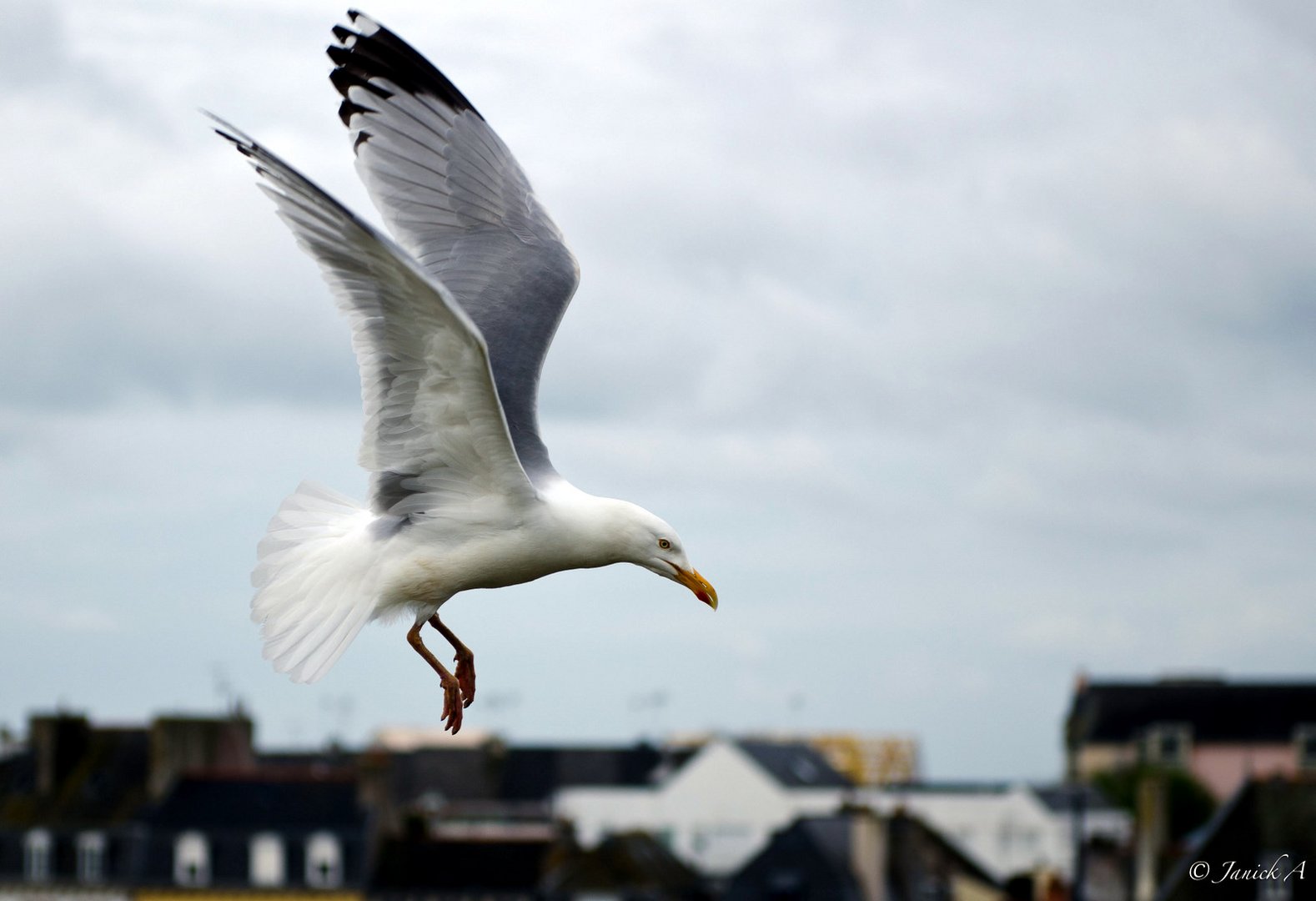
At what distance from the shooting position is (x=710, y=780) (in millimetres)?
69438

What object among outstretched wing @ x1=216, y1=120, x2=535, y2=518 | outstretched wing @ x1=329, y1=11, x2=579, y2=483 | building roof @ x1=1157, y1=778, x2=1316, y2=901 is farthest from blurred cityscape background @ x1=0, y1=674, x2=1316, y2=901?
outstretched wing @ x1=216, y1=120, x2=535, y2=518

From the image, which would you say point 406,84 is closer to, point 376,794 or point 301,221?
point 301,221

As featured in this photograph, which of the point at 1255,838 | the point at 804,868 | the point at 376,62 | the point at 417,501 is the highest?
the point at 376,62

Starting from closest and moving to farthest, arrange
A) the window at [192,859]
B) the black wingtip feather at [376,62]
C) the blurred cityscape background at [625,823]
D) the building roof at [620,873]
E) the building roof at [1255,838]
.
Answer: the black wingtip feather at [376,62]
the building roof at [1255,838]
the blurred cityscape background at [625,823]
the building roof at [620,873]
the window at [192,859]

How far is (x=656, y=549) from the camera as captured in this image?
10.4 meters

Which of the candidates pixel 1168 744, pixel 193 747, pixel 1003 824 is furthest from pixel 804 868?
pixel 1168 744

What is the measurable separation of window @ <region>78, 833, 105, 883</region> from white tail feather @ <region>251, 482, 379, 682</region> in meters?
42.9

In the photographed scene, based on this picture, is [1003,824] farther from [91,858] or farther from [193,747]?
[91,858]

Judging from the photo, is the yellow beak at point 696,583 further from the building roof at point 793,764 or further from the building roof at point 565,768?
the building roof at point 565,768

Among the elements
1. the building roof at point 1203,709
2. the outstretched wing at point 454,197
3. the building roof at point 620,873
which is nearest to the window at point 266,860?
the building roof at point 620,873

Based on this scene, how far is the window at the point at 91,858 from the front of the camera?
5116 centimetres

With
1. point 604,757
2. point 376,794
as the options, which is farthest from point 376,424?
point 604,757

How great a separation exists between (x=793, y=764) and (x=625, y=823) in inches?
278

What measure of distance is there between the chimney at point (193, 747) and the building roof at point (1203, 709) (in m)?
36.0
